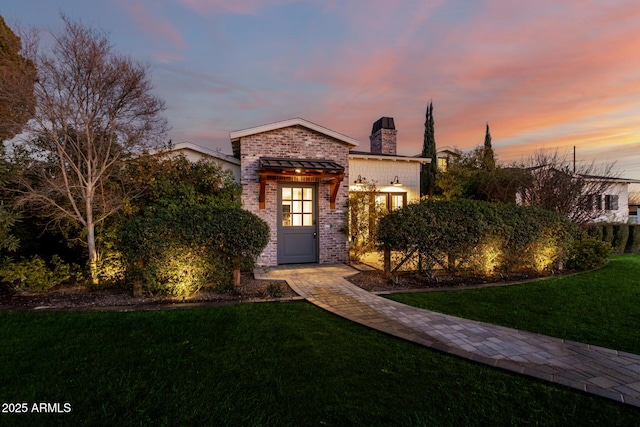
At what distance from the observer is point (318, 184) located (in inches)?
382

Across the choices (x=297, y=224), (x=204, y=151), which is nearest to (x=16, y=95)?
(x=204, y=151)

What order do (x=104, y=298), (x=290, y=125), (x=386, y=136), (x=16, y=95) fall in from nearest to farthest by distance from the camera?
(x=16, y=95)
(x=104, y=298)
(x=290, y=125)
(x=386, y=136)

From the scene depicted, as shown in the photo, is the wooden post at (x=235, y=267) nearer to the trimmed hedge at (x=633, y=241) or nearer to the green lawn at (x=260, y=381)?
the green lawn at (x=260, y=381)

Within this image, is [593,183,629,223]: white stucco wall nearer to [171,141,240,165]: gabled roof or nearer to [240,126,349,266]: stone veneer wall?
[240,126,349,266]: stone veneer wall

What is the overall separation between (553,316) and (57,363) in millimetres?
6810

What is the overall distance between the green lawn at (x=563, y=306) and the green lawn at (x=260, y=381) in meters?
1.76

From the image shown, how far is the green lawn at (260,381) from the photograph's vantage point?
7.80 ft

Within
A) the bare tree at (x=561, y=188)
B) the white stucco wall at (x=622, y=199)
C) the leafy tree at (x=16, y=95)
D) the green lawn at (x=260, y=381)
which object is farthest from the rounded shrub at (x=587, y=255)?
the white stucco wall at (x=622, y=199)

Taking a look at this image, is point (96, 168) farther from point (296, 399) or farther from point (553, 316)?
point (553, 316)

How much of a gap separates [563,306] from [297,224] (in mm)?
6814

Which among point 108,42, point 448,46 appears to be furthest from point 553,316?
point 108,42

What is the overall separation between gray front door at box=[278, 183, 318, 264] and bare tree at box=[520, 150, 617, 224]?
28.5 feet

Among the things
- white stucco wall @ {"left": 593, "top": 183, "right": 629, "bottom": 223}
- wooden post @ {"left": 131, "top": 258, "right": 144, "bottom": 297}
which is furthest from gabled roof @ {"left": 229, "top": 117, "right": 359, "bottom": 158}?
white stucco wall @ {"left": 593, "top": 183, "right": 629, "bottom": 223}

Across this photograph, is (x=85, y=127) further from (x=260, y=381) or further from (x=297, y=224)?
(x=260, y=381)
